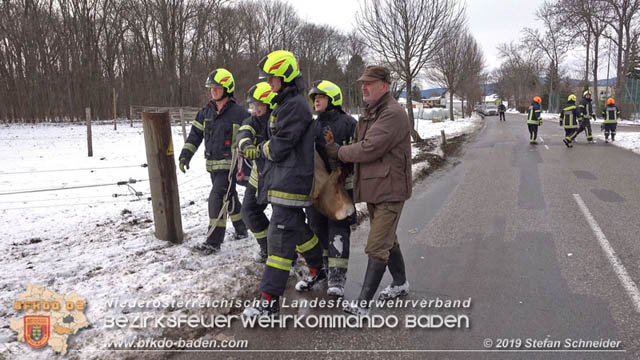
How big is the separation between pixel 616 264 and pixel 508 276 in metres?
1.25

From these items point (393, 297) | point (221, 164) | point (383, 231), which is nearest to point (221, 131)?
point (221, 164)

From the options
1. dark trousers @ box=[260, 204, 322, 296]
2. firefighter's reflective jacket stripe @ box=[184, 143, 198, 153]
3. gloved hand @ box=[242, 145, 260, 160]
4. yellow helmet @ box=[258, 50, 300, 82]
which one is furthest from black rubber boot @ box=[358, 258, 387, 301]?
firefighter's reflective jacket stripe @ box=[184, 143, 198, 153]

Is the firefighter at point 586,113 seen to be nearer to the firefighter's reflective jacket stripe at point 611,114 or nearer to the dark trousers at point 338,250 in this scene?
the firefighter's reflective jacket stripe at point 611,114

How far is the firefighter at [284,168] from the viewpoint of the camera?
3477 millimetres

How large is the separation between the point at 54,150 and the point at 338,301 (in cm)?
1606

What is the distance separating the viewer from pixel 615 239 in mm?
5398

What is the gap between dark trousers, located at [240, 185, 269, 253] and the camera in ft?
13.9

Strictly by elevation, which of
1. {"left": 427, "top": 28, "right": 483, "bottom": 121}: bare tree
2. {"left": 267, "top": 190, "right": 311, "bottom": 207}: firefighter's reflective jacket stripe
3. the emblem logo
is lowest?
the emblem logo

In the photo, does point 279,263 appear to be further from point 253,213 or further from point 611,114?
point 611,114

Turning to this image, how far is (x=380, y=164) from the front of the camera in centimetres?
353

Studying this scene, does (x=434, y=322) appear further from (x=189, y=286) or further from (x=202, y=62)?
(x=202, y=62)

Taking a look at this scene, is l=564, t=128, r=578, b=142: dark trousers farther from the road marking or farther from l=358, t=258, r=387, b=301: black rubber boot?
l=358, t=258, r=387, b=301: black rubber boot

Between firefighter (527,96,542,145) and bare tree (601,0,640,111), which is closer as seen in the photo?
firefighter (527,96,542,145)

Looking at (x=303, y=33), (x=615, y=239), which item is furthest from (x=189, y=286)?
(x=303, y=33)
